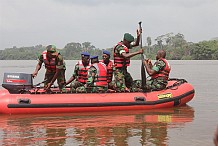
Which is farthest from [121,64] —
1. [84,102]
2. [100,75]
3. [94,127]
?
[94,127]

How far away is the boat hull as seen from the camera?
8.19 metres

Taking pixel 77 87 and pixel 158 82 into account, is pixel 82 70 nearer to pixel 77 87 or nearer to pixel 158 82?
pixel 77 87

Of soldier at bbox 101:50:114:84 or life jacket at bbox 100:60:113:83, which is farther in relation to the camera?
life jacket at bbox 100:60:113:83

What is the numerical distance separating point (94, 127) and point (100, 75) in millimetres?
1821

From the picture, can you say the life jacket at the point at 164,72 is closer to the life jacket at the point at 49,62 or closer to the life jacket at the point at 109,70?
the life jacket at the point at 109,70

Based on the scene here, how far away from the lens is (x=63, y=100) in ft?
27.5

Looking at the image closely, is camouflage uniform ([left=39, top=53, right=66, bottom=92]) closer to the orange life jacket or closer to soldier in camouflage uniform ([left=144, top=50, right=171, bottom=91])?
the orange life jacket

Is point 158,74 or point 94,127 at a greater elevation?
point 158,74

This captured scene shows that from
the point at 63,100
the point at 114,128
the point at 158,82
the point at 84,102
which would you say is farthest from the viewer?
the point at 158,82

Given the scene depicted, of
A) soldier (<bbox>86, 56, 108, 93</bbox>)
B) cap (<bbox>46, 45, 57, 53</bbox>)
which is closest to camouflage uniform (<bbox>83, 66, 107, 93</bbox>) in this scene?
soldier (<bbox>86, 56, 108, 93</bbox>)

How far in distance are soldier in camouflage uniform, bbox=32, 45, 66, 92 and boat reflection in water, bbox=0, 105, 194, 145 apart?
0.90 m

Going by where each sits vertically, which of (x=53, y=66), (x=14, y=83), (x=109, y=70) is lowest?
(x=14, y=83)

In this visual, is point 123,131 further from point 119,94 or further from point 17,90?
point 17,90

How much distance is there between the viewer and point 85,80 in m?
9.06
